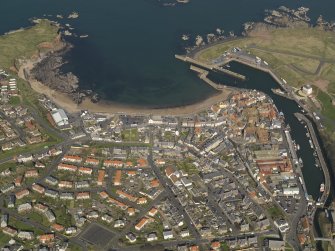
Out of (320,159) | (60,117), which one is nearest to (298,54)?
(320,159)

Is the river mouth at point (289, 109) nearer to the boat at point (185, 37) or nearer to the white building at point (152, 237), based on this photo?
the boat at point (185, 37)

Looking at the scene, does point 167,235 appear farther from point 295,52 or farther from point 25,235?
point 295,52

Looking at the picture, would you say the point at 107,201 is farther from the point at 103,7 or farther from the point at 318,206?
the point at 103,7

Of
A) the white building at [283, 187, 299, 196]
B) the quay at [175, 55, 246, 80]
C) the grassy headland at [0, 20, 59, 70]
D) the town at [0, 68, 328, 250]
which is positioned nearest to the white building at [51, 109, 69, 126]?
the town at [0, 68, 328, 250]

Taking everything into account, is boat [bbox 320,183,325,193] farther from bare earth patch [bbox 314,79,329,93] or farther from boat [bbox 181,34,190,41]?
boat [bbox 181,34,190,41]

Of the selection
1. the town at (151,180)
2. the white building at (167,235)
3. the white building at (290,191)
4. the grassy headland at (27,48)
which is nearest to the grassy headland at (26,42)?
the grassy headland at (27,48)

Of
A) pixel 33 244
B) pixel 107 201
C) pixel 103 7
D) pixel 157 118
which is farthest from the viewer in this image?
pixel 103 7

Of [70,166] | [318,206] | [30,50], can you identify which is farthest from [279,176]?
[30,50]
